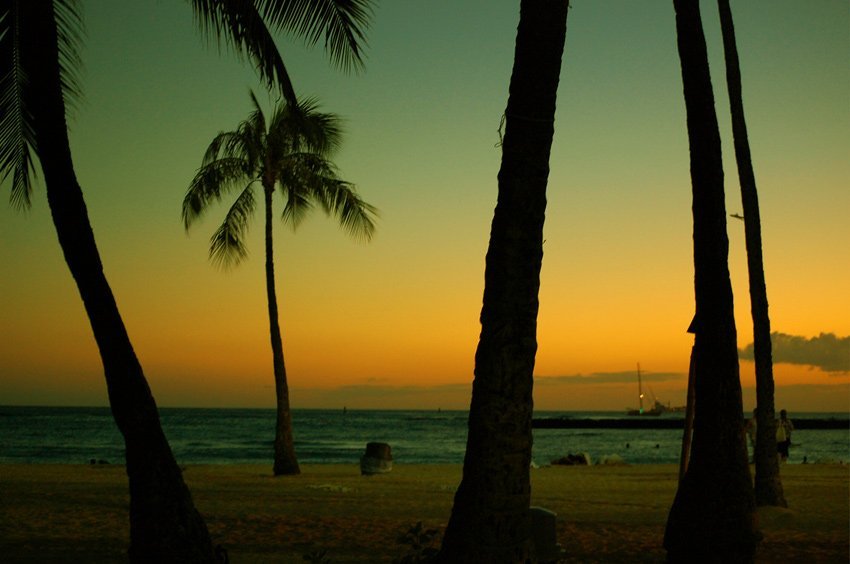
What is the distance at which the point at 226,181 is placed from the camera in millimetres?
25062

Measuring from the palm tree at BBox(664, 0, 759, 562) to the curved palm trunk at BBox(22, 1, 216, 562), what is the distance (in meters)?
4.76

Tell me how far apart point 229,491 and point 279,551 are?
26.9 ft

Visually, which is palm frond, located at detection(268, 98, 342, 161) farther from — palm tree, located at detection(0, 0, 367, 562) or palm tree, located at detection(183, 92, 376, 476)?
palm tree, located at detection(0, 0, 367, 562)

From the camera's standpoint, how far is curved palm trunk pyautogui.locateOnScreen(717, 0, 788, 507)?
14195 mm

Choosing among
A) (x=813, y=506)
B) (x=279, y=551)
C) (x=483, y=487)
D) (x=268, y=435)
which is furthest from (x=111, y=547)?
(x=268, y=435)

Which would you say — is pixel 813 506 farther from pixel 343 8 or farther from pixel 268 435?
pixel 268 435

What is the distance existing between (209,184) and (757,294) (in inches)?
606

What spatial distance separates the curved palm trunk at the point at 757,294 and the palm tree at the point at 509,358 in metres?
8.41

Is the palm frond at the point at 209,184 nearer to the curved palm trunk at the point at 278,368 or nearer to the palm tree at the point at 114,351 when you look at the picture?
the curved palm trunk at the point at 278,368

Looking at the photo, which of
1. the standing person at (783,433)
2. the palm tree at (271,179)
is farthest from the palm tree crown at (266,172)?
the standing person at (783,433)

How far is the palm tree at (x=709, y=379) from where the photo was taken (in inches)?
363

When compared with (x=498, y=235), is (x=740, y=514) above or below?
below

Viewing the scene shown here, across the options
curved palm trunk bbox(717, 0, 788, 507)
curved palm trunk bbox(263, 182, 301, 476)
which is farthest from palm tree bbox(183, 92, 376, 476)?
curved palm trunk bbox(717, 0, 788, 507)

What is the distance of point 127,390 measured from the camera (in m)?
7.55
